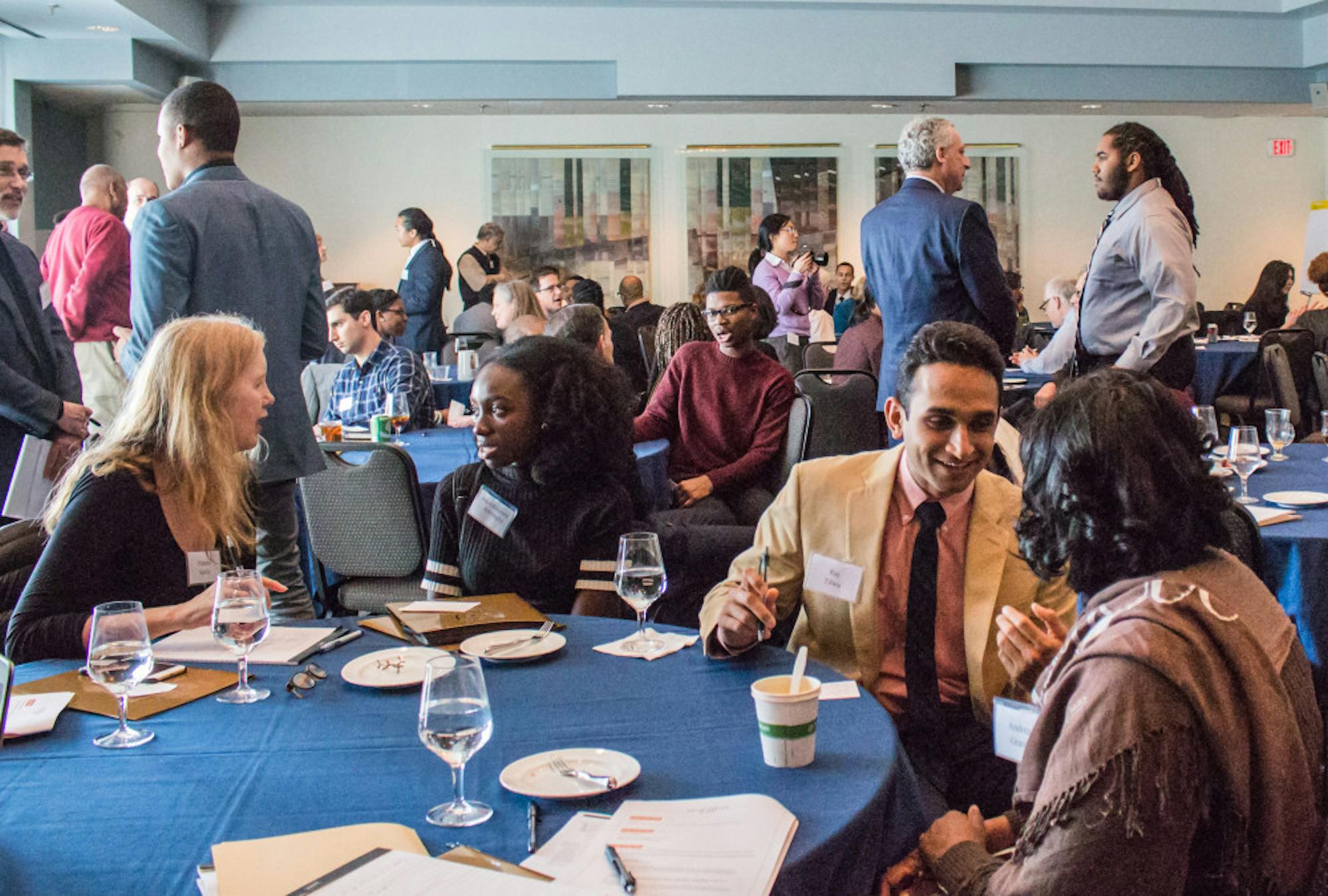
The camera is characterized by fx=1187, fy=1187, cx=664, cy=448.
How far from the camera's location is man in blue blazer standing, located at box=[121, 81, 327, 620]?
10.0ft

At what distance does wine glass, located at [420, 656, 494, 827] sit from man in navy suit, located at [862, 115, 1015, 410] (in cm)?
284

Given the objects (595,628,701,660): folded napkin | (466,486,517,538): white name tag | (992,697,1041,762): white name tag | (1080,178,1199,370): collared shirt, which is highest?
(1080,178,1199,370): collared shirt

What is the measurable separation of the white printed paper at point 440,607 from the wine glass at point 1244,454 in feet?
6.51

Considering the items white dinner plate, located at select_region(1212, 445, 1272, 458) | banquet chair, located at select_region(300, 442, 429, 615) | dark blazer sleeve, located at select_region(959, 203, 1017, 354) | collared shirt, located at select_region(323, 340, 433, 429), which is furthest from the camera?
collared shirt, located at select_region(323, 340, 433, 429)

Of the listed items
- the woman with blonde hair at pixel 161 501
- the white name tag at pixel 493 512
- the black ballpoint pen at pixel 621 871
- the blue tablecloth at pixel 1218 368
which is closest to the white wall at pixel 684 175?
the blue tablecloth at pixel 1218 368

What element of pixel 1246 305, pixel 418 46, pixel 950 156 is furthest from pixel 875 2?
pixel 950 156

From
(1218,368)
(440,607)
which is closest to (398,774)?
(440,607)

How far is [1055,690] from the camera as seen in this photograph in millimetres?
1212

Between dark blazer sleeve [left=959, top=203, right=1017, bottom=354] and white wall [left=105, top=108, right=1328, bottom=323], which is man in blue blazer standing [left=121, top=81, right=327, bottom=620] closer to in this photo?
dark blazer sleeve [left=959, top=203, right=1017, bottom=354]

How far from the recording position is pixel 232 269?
10.4ft

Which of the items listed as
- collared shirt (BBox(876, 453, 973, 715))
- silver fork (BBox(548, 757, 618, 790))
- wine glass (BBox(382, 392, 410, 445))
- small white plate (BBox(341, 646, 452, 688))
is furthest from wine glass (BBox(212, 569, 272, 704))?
wine glass (BBox(382, 392, 410, 445))

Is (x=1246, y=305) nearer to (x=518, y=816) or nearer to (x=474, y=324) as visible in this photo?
(x=474, y=324)

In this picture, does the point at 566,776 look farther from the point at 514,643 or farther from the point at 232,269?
the point at 232,269

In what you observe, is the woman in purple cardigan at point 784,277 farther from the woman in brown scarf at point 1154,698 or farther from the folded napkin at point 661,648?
the woman in brown scarf at point 1154,698
